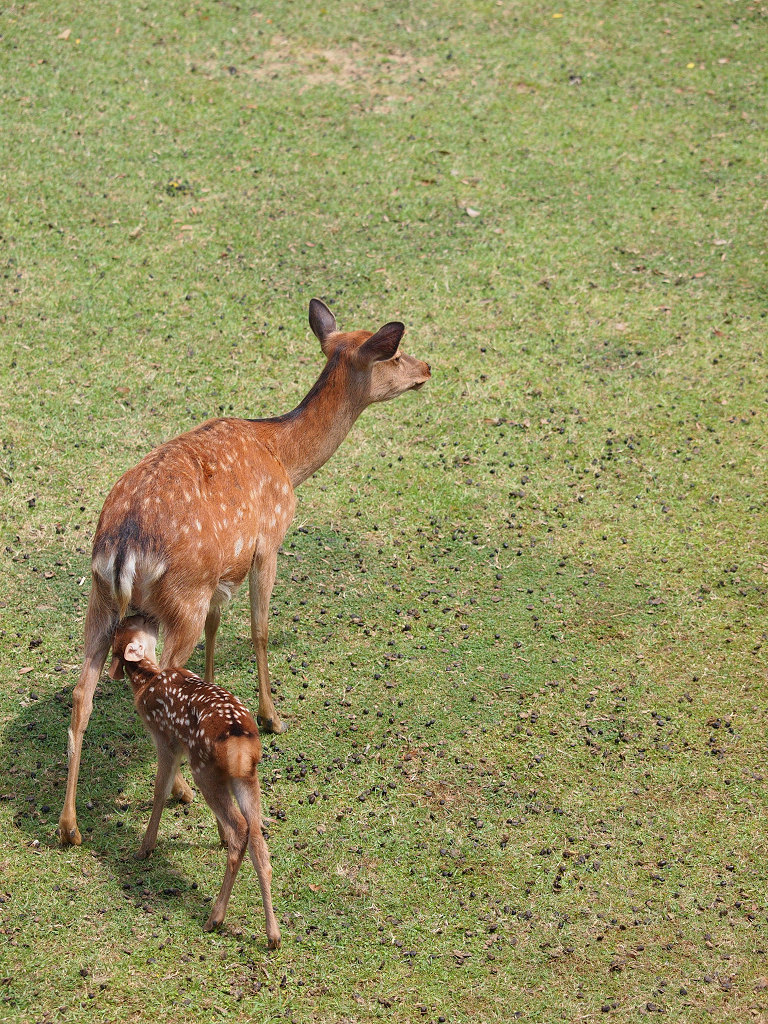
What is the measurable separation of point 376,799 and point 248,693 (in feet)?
4.13

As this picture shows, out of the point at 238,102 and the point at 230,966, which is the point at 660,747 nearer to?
the point at 230,966

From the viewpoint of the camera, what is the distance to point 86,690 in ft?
21.3

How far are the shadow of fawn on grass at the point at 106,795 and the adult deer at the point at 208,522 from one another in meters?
0.23

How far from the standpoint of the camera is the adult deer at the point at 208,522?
250 inches

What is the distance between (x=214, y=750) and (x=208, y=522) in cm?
139

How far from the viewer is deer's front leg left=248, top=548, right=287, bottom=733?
7.29 meters

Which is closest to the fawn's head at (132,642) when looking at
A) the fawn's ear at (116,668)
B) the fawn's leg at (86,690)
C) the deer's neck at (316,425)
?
the fawn's ear at (116,668)

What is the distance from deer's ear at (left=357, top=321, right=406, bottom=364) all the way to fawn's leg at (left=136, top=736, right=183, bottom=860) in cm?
299

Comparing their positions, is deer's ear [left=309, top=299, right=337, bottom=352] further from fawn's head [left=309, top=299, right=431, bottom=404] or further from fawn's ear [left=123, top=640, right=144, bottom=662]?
fawn's ear [left=123, top=640, right=144, bottom=662]

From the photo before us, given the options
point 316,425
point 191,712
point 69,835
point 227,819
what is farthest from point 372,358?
point 69,835

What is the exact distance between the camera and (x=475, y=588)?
8.73 m

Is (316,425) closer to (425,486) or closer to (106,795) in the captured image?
(425,486)

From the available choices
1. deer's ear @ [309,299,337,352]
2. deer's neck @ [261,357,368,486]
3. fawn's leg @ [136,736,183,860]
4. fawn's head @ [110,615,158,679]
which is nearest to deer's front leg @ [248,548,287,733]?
deer's neck @ [261,357,368,486]

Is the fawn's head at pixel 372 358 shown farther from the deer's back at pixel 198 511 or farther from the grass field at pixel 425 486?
the grass field at pixel 425 486
